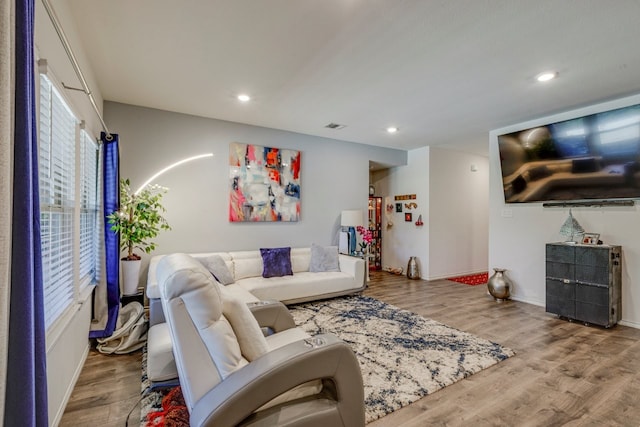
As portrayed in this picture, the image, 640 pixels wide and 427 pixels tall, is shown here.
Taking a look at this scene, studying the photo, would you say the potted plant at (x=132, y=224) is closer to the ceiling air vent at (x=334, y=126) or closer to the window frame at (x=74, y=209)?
the window frame at (x=74, y=209)

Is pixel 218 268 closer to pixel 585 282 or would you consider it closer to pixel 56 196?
pixel 56 196

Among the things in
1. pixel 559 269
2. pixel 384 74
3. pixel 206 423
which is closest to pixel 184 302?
pixel 206 423

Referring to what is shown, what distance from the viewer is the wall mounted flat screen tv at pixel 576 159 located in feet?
11.0

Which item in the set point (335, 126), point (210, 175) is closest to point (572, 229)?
point (335, 126)

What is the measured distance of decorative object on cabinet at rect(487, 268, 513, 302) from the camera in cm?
442

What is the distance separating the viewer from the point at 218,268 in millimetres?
3764

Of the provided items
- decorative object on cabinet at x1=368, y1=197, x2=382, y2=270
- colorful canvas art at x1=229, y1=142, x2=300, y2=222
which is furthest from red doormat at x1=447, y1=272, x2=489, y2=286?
colorful canvas art at x1=229, y1=142, x2=300, y2=222

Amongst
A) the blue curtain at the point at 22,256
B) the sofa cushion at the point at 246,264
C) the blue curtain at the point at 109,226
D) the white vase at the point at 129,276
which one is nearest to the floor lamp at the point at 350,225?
the sofa cushion at the point at 246,264

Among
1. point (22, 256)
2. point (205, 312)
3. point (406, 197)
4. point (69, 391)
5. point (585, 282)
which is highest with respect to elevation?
point (406, 197)

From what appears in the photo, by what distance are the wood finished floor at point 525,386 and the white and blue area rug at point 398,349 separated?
0.09 metres

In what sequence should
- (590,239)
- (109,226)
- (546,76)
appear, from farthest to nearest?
(590,239) < (109,226) < (546,76)

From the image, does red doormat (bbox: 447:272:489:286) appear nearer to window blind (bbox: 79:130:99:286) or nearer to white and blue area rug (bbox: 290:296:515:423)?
white and blue area rug (bbox: 290:296:515:423)

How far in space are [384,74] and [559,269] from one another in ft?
10.6

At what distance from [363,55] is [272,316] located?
2315 millimetres
